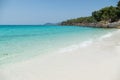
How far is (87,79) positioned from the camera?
15.5ft

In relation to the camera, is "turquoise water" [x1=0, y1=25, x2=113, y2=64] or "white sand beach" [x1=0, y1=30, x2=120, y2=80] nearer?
"white sand beach" [x1=0, y1=30, x2=120, y2=80]

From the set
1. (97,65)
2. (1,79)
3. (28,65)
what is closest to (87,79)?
(97,65)

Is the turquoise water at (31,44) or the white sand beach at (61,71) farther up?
the white sand beach at (61,71)

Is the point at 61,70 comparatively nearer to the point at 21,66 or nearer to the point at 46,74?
the point at 46,74

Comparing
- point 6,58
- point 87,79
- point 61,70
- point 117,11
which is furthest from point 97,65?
point 117,11

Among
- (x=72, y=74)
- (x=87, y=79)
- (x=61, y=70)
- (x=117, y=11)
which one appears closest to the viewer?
(x=87, y=79)

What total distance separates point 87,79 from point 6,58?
150 inches

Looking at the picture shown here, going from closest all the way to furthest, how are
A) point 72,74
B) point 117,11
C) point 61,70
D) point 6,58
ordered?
point 72,74, point 61,70, point 6,58, point 117,11

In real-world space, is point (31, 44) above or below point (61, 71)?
below

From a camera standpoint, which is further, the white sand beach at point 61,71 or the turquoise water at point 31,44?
the turquoise water at point 31,44

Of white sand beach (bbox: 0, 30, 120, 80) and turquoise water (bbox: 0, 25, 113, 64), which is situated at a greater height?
white sand beach (bbox: 0, 30, 120, 80)

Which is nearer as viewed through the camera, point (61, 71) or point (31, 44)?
point (61, 71)

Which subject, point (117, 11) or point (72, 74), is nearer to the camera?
point (72, 74)

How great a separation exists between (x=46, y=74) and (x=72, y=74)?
0.62 m
